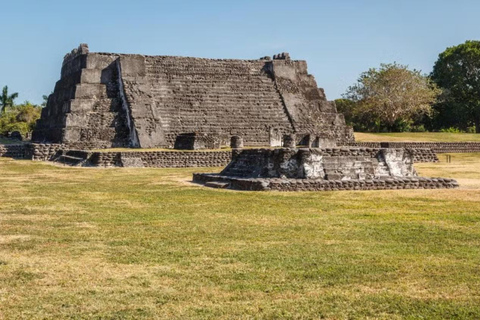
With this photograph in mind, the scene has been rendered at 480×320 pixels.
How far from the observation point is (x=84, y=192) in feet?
37.7

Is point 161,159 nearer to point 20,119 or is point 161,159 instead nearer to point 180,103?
point 180,103

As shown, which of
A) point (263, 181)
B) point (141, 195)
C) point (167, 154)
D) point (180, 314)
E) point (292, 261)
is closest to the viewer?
point (180, 314)

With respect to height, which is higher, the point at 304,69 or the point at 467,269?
the point at 304,69

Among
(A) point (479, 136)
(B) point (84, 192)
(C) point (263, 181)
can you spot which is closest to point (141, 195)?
(B) point (84, 192)

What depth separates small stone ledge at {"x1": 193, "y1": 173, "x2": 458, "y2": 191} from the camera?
1198 centimetres

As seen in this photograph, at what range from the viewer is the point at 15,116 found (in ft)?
176

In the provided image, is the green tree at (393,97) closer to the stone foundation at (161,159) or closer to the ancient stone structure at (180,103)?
the ancient stone structure at (180,103)

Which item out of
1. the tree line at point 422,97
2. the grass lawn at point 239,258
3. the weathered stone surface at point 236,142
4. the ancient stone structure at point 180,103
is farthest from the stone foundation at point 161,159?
the tree line at point 422,97

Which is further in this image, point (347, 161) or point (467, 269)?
point (347, 161)

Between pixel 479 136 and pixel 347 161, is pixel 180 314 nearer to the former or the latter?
pixel 347 161

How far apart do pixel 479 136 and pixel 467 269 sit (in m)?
33.1

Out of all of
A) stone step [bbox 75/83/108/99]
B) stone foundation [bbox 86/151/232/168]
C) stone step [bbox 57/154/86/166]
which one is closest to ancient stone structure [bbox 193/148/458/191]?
stone foundation [bbox 86/151/232/168]

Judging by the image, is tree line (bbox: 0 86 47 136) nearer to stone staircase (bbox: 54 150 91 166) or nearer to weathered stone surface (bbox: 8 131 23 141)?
weathered stone surface (bbox: 8 131 23 141)

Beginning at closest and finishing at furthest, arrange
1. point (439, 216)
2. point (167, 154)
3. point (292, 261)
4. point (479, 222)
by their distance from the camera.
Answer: point (292, 261) → point (479, 222) → point (439, 216) → point (167, 154)
